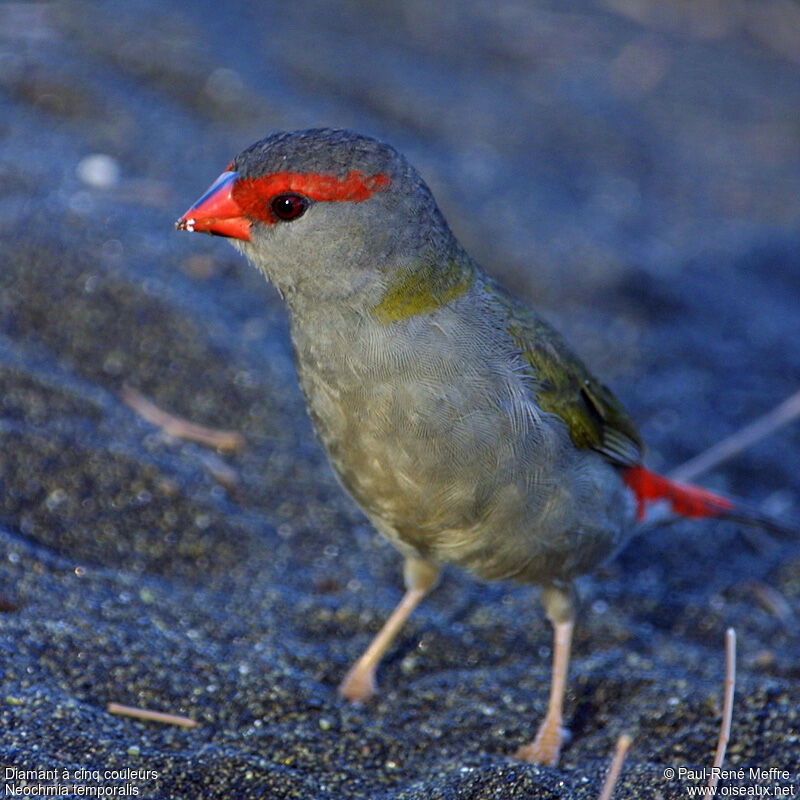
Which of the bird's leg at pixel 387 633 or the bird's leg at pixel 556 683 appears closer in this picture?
the bird's leg at pixel 556 683

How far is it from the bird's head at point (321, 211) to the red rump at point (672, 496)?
124 centimetres

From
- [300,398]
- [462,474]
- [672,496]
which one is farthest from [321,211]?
[672,496]

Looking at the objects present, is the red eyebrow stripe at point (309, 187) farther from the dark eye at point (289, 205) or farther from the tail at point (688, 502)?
the tail at point (688, 502)

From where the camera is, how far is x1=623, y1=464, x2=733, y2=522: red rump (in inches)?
155

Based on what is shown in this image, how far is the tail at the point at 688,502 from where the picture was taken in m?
3.95

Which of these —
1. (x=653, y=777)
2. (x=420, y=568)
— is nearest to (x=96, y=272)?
(x=420, y=568)

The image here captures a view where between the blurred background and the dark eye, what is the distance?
4.21ft

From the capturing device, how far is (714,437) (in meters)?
5.14

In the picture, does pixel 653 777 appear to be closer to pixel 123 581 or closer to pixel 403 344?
pixel 403 344

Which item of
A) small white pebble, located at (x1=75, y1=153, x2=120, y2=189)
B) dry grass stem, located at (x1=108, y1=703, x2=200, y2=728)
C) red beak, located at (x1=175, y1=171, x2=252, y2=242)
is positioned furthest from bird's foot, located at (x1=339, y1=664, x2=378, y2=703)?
small white pebble, located at (x1=75, y1=153, x2=120, y2=189)

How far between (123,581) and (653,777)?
1.76 m

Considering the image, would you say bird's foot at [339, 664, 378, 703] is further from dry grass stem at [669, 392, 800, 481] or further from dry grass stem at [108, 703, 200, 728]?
dry grass stem at [669, 392, 800, 481]

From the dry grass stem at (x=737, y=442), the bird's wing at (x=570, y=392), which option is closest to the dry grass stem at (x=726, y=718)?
the bird's wing at (x=570, y=392)

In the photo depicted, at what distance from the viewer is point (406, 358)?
10.3 ft
